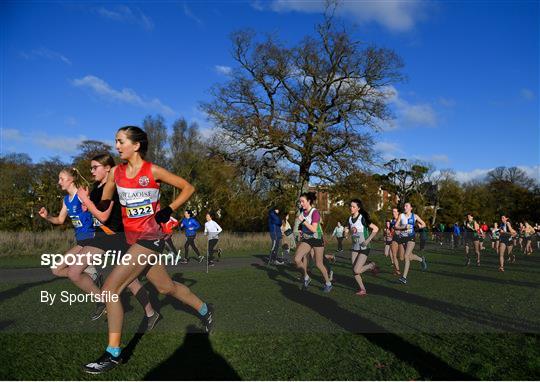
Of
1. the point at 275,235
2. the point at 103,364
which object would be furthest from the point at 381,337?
the point at 275,235

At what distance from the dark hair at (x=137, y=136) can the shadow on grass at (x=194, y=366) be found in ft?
6.42

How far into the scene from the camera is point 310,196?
8.89 metres

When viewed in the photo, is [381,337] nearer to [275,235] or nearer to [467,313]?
[467,313]

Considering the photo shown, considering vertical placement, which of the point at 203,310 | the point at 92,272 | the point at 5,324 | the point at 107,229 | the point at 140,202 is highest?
the point at 140,202

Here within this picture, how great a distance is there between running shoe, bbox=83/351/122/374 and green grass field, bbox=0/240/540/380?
68mm

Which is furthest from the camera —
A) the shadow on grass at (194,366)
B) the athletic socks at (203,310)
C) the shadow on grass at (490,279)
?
the shadow on grass at (490,279)

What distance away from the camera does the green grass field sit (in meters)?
3.89

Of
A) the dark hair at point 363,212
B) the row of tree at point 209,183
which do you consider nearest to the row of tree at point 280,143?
the row of tree at point 209,183

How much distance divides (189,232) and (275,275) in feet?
14.7

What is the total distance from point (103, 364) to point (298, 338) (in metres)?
2.05

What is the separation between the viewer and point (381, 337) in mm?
5043

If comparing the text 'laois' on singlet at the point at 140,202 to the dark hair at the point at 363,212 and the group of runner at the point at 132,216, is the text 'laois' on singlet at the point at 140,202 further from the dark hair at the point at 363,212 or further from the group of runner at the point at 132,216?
the dark hair at the point at 363,212

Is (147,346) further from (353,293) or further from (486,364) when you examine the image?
(353,293)

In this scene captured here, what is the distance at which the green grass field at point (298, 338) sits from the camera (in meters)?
3.89
